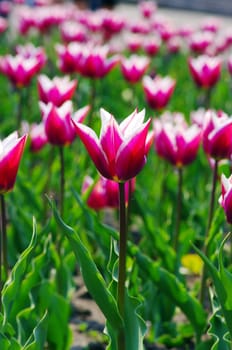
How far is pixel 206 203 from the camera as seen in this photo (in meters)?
3.52

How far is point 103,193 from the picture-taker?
2.64 m

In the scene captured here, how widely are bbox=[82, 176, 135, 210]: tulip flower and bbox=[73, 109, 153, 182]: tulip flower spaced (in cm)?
87

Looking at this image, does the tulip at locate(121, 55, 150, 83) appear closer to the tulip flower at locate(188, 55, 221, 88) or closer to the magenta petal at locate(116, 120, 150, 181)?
the tulip flower at locate(188, 55, 221, 88)

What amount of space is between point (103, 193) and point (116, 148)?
106cm

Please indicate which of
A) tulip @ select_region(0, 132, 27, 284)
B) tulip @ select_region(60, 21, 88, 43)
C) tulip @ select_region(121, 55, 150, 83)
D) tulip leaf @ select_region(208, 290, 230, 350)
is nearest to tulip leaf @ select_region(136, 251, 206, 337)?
tulip leaf @ select_region(208, 290, 230, 350)

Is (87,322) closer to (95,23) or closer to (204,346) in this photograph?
(204,346)

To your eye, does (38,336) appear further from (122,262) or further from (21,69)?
(21,69)

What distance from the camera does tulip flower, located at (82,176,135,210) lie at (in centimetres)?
256

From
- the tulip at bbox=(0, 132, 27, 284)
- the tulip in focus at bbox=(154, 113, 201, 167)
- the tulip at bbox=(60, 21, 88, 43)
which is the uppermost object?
the tulip at bbox=(0, 132, 27, 284)

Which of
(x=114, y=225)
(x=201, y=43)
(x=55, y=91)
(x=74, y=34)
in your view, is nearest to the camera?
(x=55, y=91)

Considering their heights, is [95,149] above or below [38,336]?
above

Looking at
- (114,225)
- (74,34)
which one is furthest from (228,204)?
(74,34)

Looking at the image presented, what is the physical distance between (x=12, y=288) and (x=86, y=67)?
201 cm

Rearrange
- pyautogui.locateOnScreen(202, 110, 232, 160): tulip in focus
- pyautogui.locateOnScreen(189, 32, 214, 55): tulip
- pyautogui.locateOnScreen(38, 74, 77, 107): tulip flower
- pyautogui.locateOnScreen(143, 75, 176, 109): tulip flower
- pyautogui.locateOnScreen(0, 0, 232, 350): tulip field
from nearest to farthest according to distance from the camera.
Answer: pyautogui.locateOnScreen(0, 0, 232, 350): tulip field, pyautogui.locateOnScreen(202, 110, 232, 160): tulip in focus, pyautogui.locateOnScreen(38, 74, 77, 107): tulip flower, pyautogui.locateOnScreen(143, 75, 176, 109): tulip flower, pyautogui.locateOnScreen(189, 32, 214, 55): tulip
